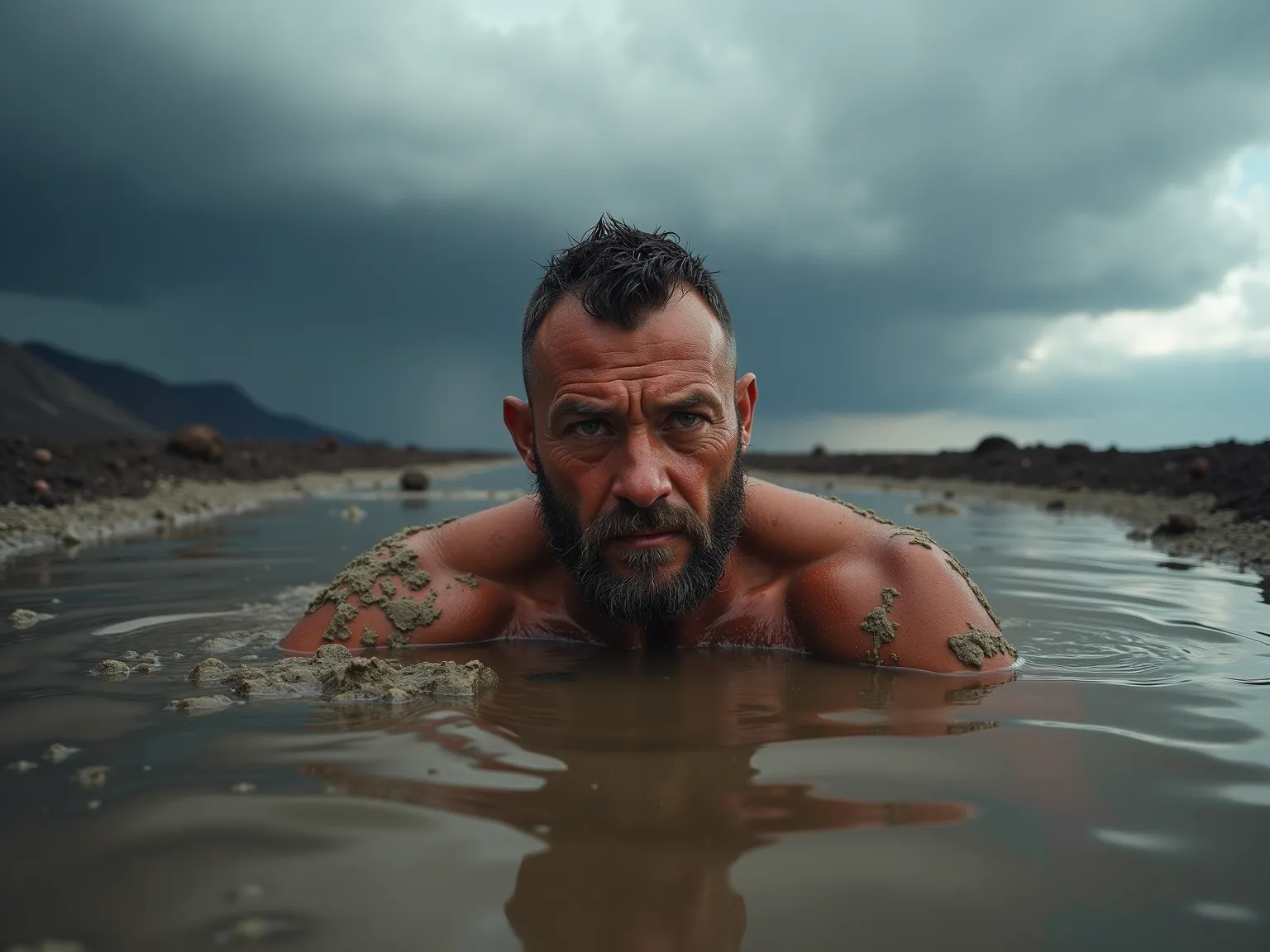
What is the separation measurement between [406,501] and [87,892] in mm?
13012

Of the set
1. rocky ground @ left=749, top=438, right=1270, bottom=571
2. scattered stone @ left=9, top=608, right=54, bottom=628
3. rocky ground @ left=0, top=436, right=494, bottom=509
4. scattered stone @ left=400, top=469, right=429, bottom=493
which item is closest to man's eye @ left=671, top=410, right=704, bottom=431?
scattered stone @ left=9, top=608, right=54, bottom=628

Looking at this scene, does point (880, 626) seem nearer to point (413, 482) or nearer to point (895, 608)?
point (895, 608)

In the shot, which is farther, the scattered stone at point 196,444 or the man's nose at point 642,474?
the scattered stone at point 196,444

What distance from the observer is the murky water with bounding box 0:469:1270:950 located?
1.40m

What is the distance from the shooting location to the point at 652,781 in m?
1.99

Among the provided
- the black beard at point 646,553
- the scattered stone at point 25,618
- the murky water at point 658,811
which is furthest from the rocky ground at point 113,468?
the black beard at point 646,553

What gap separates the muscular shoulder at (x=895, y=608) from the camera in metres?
3.28

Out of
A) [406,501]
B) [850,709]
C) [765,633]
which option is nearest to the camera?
[850,709]

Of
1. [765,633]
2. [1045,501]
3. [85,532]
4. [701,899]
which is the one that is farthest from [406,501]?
[701,899]

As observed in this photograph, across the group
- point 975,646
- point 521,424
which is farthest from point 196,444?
point 975,646

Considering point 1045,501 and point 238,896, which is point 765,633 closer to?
point 238,896

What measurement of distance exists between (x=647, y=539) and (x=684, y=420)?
43 centimetres

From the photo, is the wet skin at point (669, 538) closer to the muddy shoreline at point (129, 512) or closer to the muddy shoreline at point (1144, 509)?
the muddy shoreline at point (1144, 509)

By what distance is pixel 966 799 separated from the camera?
190cm
